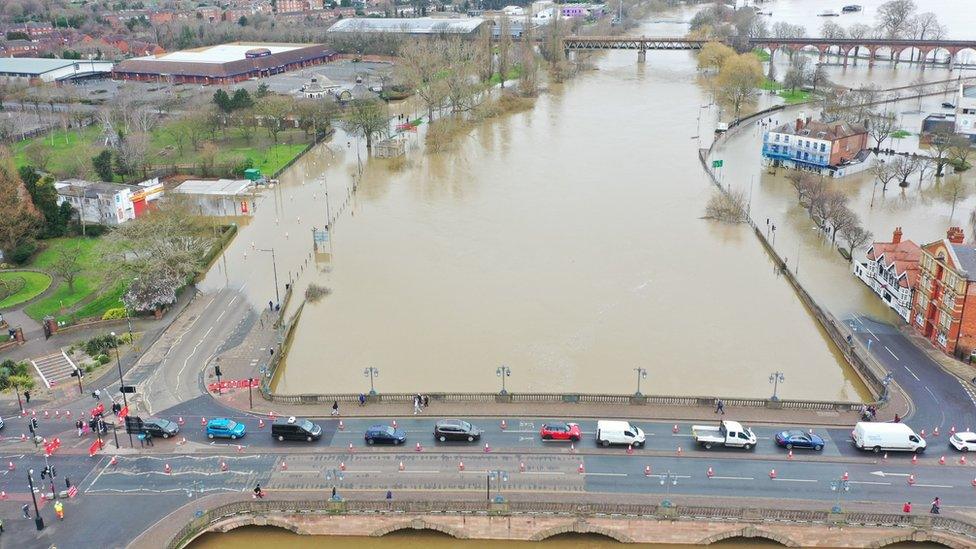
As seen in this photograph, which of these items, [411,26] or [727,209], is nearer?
Answer: [727,209]

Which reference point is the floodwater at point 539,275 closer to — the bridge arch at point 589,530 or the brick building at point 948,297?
Result: the brick building at point 948,297

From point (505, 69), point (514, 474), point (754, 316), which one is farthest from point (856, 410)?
point (505, 69)

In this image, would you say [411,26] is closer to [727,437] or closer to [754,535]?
[727,437]

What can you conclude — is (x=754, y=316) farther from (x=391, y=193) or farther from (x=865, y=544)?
Result: (x=391, y=193)

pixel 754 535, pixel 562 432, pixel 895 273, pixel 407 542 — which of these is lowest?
pixel 407 542

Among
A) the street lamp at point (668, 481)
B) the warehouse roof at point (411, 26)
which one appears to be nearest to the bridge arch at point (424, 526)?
the street lamp at point (668, 481)

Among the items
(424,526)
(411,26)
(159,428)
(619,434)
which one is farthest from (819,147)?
(411,26)

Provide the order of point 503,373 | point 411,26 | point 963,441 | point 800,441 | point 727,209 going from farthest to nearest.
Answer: point 411,26 < point 727,209 < point 503,373 < point 800,441 < point 963,441

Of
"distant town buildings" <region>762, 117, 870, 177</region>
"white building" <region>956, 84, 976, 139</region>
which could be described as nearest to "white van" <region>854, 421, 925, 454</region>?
"distant town buildings" <region>762, 117, 870, 177</region>
